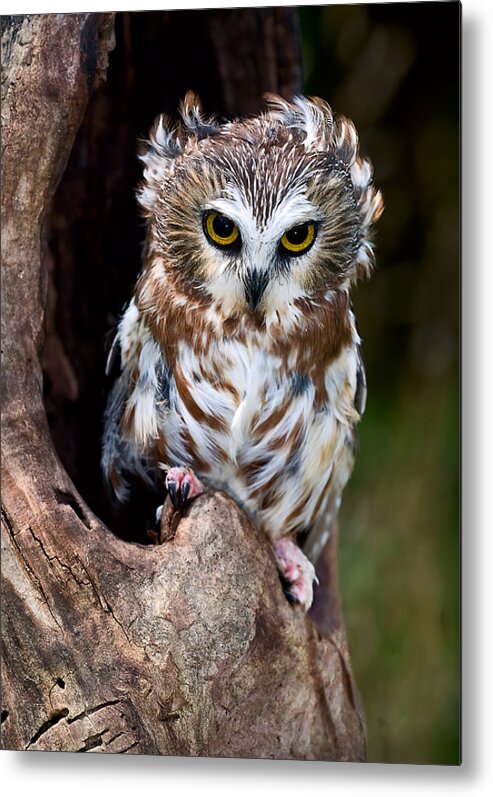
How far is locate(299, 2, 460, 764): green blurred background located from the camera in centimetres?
182

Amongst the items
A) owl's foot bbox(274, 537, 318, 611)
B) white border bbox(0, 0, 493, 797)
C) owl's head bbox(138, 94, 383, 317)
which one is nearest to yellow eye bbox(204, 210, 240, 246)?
owl's head bbox(138, 94, 383, 317)

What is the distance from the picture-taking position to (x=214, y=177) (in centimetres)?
181

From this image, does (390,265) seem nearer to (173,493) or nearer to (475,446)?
(475,446)

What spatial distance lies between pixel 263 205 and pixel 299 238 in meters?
0.09

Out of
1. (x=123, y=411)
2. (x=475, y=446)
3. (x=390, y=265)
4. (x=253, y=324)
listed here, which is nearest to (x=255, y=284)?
(x=253, y=324)

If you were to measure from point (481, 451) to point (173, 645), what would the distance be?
2.36ft

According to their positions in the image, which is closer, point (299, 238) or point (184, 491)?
point (299, 238)

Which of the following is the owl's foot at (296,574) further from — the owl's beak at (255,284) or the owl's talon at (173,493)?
the owl's beak at (255,284)

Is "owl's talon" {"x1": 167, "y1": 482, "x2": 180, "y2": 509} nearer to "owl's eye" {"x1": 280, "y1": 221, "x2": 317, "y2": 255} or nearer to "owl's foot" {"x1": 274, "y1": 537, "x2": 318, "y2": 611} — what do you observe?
"owl's foot" {"x1": 274, "y1": 537, "x2": 318, "y2": 611}

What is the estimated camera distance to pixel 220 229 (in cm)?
Answer: 178

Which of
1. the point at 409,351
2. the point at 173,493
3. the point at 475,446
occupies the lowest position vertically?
the point at 173,493

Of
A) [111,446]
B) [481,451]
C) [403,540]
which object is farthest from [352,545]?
[111,446]

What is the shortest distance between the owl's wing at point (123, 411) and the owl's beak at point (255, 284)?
10.4 inches

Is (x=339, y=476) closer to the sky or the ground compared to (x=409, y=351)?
closer to the ground
